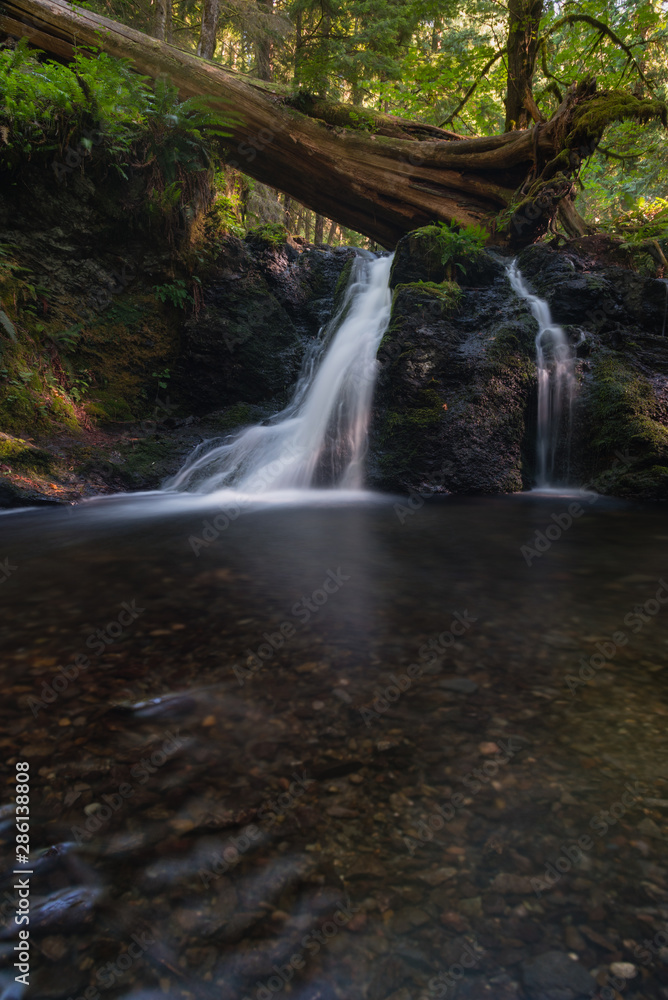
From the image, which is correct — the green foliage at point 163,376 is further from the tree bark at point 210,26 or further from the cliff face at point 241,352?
the tree bark at point 210,26

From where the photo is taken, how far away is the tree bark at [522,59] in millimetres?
9477

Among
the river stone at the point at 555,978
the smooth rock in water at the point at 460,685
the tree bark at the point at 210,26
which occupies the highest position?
the tree bark at the point at 210,26

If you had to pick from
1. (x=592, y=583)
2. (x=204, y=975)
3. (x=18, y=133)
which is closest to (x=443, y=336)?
(x=592, y=583)

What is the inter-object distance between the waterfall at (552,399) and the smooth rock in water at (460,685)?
616 cm

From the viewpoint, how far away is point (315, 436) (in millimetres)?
8180

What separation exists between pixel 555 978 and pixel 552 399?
749 centimetres

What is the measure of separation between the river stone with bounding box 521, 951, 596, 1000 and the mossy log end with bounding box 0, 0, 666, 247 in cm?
1097

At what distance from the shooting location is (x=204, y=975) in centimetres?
97

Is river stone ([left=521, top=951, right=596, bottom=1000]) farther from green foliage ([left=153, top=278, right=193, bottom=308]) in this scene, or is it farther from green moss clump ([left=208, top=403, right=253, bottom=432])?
green foliage ([left=153, top=278, right=193, bottom=308])

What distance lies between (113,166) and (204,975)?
33.0 ft

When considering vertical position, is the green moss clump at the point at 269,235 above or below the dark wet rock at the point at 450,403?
above

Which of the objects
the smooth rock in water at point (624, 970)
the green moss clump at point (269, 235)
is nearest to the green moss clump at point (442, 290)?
the green moss clump at point (269, 235)

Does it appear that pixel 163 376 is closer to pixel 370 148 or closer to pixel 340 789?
pixel 370 148

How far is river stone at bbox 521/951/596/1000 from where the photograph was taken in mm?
937
